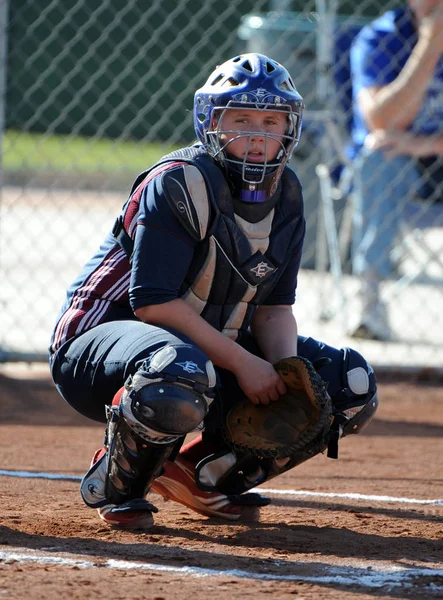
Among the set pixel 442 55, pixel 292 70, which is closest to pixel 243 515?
pixel 442 55

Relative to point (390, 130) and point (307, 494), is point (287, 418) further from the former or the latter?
point (390, 130)

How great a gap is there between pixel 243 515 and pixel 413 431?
189cm

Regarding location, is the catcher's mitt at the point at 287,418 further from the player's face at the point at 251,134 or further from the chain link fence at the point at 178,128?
the chain link fence at the point at 178,128

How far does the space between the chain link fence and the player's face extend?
9.24 ft

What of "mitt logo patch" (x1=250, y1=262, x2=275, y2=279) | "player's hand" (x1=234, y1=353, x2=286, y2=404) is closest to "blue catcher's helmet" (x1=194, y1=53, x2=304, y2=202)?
"mitt logo patch" (x1=250, y1=262, x2=275, y2=279)

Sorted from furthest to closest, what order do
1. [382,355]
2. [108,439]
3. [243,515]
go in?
[382,355] → [243,515] → [108,439]

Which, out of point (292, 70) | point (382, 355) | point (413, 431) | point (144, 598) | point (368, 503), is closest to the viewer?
point (144, 598)

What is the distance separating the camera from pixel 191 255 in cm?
315

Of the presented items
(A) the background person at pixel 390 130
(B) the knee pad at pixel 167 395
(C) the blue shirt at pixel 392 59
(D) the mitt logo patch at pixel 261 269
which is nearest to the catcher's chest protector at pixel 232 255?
(D) the mitt logo patch at pixel 261 269

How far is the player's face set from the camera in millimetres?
3219

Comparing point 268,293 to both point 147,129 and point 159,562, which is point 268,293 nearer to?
point 159,562

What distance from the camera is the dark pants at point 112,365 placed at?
3066 mm

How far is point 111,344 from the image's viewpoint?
316cm

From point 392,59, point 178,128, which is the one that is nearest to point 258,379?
point 392,59
